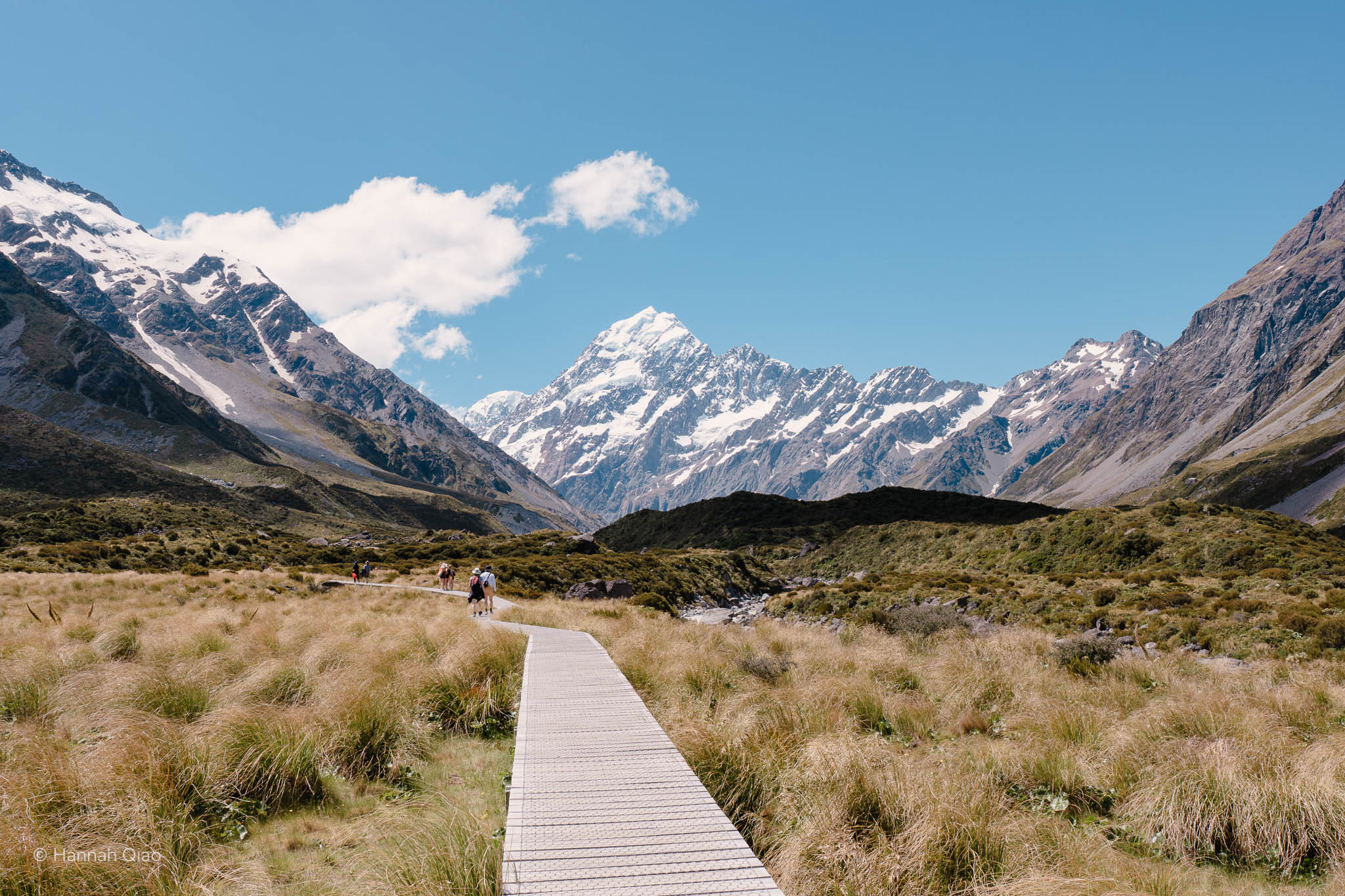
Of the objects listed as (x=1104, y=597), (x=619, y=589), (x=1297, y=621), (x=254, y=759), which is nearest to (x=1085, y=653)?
(x=1297, y=621)

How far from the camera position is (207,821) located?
573cm

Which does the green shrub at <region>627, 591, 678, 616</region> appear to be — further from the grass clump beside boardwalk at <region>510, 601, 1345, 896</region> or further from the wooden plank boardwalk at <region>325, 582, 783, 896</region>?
the wooden plank boardwalk at <region>325, 582, 783, 896</region>

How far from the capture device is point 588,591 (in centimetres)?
3878

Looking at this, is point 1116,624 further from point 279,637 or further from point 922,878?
point 279,637

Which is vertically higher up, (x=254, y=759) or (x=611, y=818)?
(x=254, y=759)

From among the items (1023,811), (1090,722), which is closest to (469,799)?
(1023,811)

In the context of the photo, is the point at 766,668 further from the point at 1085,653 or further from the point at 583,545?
the point at 583,545

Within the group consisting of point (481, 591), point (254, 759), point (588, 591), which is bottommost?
point (588, 591)

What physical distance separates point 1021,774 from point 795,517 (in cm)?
8035

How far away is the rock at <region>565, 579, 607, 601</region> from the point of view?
126 feet

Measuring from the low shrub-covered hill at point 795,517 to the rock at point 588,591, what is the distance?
39.9 m

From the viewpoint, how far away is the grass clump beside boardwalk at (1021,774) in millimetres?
5094

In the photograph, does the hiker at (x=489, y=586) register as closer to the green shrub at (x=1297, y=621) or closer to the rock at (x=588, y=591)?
the rock at (x=588, y=591)

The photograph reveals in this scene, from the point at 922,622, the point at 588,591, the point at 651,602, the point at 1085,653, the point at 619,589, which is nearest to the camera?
the point at 1085,653
